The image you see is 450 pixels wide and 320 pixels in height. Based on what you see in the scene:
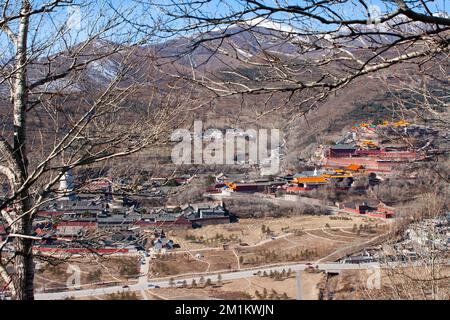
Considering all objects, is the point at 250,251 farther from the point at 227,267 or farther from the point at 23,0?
the point at 23,0

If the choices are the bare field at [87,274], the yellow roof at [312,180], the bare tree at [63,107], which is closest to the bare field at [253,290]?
the bare field at [87,274]

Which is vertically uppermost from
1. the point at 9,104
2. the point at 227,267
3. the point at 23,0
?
the point at 23,0

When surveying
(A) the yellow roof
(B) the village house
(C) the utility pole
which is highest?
(A) the yellow roof

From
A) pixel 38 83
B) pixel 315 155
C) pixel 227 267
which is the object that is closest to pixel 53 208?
pixel 38 83

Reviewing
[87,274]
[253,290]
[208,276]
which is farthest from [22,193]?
[208,276]

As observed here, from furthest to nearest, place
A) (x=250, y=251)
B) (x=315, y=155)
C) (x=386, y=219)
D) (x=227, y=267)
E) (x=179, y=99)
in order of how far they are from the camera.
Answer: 1. (x=315, y=155)
2. (x=386, y=219)
3. (x=250, y=251)
4. (x=227, y=267)
5. (x=179, y=99)

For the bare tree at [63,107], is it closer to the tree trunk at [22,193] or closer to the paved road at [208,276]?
the tree trunk at [22,193]

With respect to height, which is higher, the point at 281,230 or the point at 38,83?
the point at 38,83

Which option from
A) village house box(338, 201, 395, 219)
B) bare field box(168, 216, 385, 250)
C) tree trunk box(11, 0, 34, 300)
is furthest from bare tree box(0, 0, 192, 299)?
village house box(338, 201, 395, 219)

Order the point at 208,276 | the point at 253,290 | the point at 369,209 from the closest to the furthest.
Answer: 1. the point at 253,290
2. the point at 208,276
3. the point at 369,209

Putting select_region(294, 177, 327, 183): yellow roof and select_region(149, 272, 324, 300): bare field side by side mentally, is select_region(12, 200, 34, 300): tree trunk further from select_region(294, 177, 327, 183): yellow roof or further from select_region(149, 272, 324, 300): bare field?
select_region(294, 177, 327, 183): yellow roof

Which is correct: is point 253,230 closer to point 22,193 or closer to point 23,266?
point 23,266
